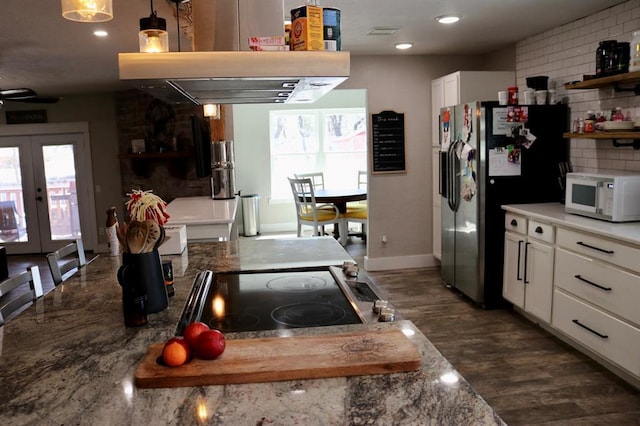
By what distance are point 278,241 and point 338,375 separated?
1.76 meters

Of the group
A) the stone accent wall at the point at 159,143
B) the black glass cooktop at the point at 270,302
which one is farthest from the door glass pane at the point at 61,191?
the black glass cooktop at the point at 270,302

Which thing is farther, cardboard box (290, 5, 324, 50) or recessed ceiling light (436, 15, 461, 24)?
recessed ceiling light (436, 15, 461, 24)

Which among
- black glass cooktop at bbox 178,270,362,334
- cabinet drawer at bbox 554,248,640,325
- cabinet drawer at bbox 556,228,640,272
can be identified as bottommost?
cabinet drawer at bbox 554,248,640,325

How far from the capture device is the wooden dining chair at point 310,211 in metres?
6.38

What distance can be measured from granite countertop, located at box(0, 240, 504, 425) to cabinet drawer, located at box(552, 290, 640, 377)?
1.87 metres

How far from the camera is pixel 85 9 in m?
1.59

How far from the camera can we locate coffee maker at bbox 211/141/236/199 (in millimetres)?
5203

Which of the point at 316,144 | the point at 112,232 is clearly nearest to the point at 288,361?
the point at 112,232

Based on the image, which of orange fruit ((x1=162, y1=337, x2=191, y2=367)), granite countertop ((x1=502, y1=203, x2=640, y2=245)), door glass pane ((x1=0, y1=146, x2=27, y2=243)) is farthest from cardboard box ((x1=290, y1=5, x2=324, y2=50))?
door glass pane ((x1=0, y1=146, x2=27, y2=243))

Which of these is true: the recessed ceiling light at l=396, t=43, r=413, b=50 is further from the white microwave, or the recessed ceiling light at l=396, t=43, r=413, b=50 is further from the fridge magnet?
the white microwave

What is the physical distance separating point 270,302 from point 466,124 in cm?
292

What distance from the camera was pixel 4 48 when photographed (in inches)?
154

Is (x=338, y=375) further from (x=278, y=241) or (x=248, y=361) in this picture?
(x=278, y=241)

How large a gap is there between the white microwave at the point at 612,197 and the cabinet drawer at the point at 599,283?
12.5 inches
